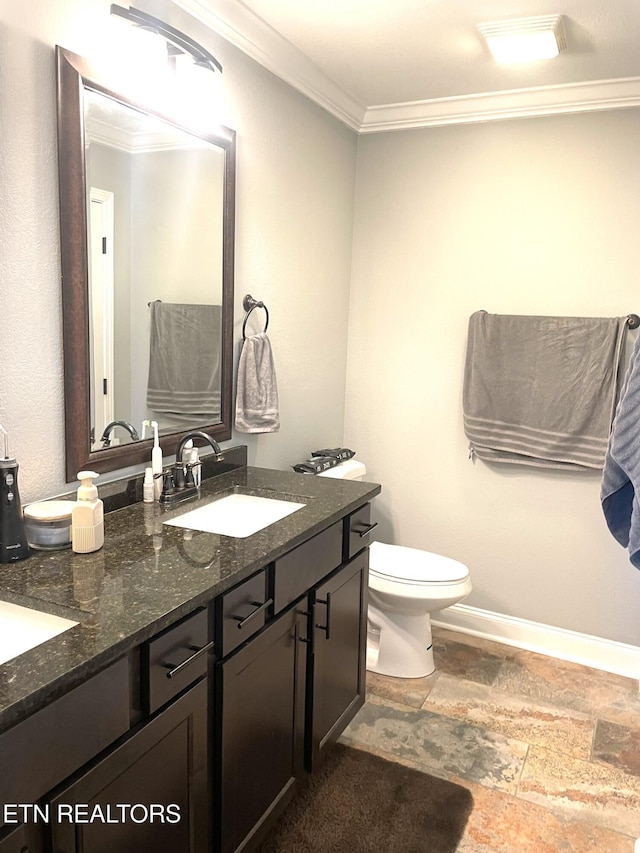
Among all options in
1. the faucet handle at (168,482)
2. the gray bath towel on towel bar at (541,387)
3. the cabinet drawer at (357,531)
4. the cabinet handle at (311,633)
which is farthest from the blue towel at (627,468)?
the faucet handle at (168,482)


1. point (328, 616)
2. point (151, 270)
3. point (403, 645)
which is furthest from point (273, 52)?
point (403, 645)

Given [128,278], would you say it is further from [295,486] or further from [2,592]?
[2,592]

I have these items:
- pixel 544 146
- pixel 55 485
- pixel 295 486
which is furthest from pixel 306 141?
pixel 55 485

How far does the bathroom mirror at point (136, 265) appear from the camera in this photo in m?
1.75

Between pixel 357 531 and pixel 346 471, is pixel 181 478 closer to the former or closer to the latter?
pixel 357 531

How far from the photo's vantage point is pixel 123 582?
4.68 ft

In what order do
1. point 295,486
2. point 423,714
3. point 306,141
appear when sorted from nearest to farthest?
point 295,486
point 423,714
point 306,141

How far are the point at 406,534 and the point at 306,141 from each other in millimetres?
1866

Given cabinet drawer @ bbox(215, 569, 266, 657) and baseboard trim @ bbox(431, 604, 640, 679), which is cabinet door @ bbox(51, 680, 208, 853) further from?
baseboard trim @ bbox(431, 604, 640, 679)

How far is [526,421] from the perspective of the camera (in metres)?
2.98

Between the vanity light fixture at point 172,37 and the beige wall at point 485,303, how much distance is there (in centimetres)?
134

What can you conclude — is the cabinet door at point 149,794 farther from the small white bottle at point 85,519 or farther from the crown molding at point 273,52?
the crown molding at point 273,52

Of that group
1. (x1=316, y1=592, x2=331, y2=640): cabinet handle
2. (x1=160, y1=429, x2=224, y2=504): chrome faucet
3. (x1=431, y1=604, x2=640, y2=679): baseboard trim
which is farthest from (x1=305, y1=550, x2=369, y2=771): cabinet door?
(x1=431, y1=604, x2=640, y2=679): baseboard trim

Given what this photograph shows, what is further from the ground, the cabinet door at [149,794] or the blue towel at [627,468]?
the blue towel at [627,468]
